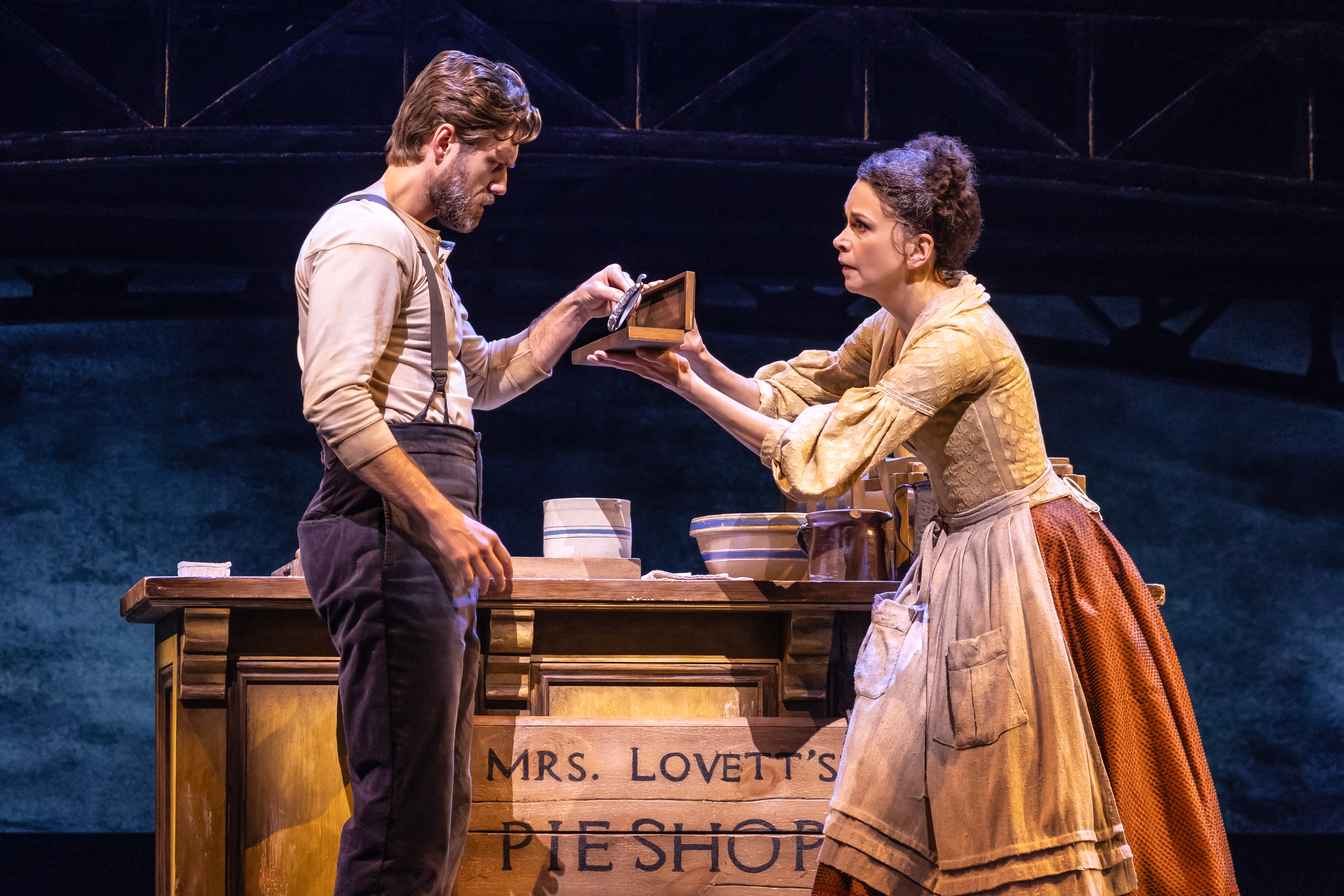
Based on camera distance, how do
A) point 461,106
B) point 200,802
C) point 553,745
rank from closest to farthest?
point 461,106, point 200,802, point 553,745

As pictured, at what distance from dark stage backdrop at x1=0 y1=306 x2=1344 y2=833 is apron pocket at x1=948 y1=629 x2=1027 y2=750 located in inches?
252

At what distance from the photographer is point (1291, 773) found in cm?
848

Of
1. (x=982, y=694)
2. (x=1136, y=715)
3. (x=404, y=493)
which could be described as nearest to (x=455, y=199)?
(x=404, y=493)

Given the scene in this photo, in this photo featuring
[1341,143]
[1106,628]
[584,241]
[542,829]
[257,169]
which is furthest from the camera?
[584,241]

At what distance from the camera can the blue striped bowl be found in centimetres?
276

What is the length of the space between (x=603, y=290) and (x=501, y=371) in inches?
11.4

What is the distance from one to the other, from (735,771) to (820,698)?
0.84ft

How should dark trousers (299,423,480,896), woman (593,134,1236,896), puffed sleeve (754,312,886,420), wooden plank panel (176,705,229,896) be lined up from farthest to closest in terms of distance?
puffed sleeve (754,312,886,420) < wooden plank panel (176,705,229,896) < woman (593,134,1236,896) < dark trousers (299,423,480,896)

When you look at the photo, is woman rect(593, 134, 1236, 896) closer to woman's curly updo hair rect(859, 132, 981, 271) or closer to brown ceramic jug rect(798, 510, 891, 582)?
woman's curly updo hair rect(859, 132, 981, 271)

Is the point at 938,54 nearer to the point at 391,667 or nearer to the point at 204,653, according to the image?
the point at 204,653

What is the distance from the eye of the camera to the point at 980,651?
2039mm

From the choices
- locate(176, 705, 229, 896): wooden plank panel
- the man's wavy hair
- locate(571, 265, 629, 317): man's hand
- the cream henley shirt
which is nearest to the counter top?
locate(176, 705, 229, 896): wooden plank panel

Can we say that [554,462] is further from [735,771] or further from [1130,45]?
[735,771]

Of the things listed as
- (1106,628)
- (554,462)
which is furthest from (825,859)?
(554,462)
